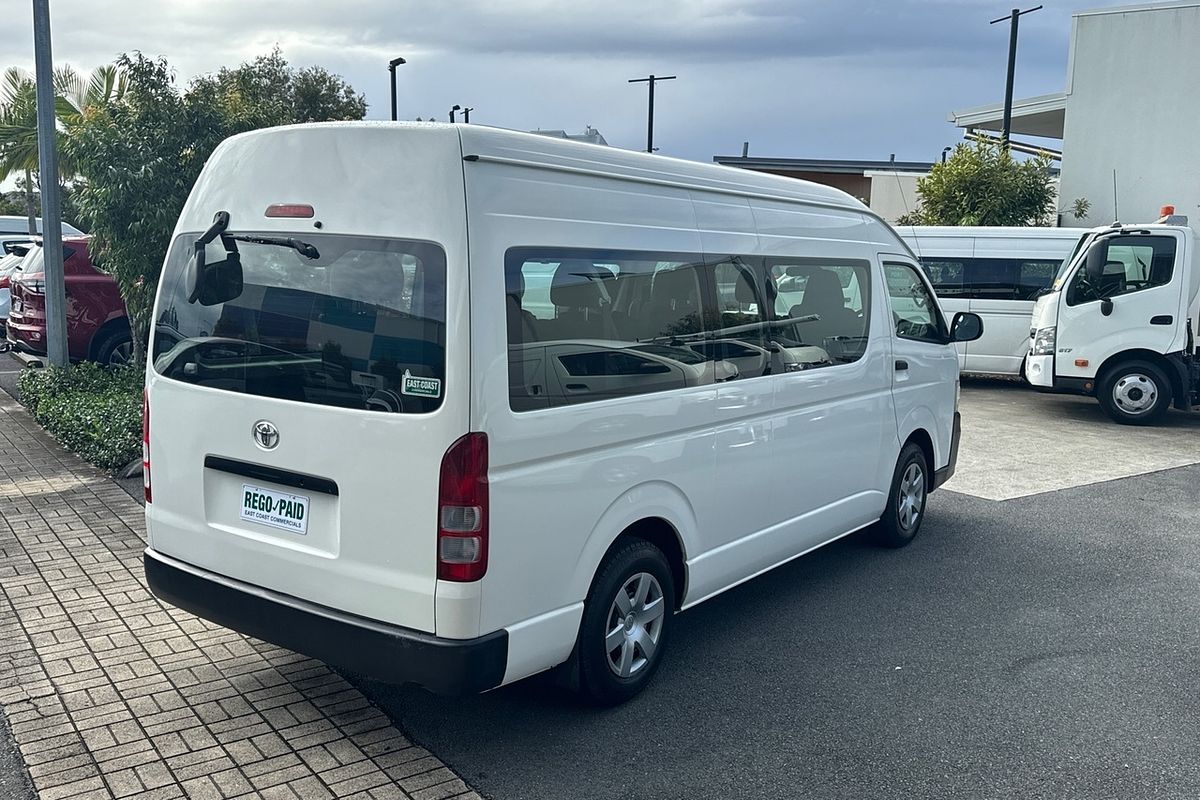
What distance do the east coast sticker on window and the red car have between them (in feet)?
31.1

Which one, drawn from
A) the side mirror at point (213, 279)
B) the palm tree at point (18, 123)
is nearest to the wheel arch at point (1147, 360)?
the side mirror at point (213, 279)

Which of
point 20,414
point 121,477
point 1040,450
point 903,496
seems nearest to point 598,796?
point 903,496

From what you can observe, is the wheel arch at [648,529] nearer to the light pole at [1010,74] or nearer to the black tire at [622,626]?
the black tire at [622,626]

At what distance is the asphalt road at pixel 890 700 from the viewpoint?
12.4ft

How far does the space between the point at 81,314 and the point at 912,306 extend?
945 centimetres

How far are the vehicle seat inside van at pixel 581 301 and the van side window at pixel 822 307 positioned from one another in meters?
1.32

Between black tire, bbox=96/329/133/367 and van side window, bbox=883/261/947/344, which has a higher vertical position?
van side window, bbox=883/261/947/344

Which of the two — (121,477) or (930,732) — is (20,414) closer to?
(121,477)

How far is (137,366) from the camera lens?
10438 mm

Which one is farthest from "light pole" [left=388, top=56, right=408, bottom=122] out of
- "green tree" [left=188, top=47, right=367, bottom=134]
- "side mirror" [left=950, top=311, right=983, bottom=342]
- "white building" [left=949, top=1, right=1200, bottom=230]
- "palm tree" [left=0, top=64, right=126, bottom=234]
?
"side mirror" [left=950, top=311, right=983, bottom=342]

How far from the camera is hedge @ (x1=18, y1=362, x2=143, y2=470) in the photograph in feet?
26.5

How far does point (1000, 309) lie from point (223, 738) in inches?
497

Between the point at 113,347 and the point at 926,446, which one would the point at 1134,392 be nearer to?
the point at 926,446

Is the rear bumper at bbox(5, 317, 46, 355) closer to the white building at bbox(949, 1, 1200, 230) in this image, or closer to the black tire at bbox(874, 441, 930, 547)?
the black tire at bbox(874, 441, 930, 547)
